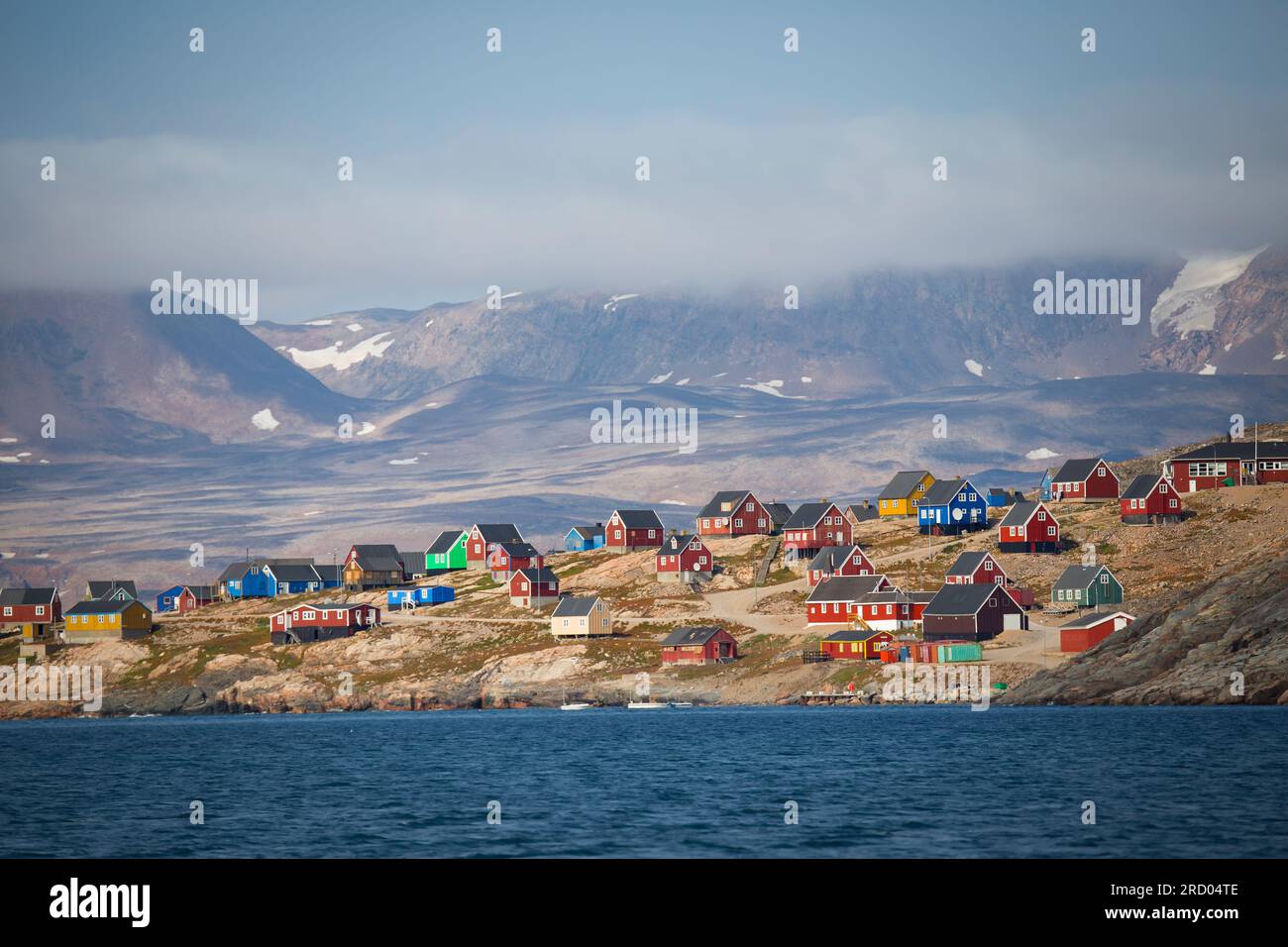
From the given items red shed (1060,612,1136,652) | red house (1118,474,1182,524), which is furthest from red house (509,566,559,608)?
red shed (1060,612,1136,652)

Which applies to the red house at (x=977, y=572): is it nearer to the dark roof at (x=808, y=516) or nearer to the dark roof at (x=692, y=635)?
the dark roof at (x=692, y=635)

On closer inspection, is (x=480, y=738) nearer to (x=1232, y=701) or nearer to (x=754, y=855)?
(x=1232, y=701)

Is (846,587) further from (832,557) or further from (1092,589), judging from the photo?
(1092,589)

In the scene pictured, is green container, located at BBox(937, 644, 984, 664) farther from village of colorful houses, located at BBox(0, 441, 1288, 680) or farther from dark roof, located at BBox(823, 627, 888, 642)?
dark roof, located at BBox(823, 627, 888, 642)

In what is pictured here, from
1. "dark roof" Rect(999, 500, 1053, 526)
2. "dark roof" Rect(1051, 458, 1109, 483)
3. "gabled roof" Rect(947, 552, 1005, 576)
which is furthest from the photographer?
"dark roof" Rect(1051, 458, 1109, 483)

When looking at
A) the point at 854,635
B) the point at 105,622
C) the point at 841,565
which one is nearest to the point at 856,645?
the point at 854,635

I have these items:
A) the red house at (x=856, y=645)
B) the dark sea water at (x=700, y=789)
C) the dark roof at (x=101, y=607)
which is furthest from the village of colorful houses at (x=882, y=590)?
the dark sea water at (x=700, y=789)

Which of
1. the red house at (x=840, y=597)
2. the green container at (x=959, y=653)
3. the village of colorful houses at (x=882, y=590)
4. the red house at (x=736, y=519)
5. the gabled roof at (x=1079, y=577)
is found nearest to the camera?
the green container at (x=959, y=653)
